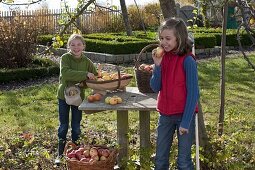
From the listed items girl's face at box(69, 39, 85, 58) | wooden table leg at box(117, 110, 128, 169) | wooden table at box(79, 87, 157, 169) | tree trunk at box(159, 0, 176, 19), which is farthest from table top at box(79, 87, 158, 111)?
tree trunk at box(159, 0, 176, 19)

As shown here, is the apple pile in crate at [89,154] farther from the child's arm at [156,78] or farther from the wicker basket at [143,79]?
the child's arm at [156,78]

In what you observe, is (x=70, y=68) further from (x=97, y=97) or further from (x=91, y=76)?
(x=97, y=97)

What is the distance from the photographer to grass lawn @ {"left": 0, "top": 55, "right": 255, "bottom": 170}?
4.71 meters

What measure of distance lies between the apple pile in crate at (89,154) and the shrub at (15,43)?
22.2ft

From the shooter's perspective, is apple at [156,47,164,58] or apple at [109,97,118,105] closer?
apple at [156,47,164,58]

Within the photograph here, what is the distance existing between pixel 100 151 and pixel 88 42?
9733mm

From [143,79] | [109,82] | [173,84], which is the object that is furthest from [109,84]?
[173,84]

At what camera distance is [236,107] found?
24.5 ft

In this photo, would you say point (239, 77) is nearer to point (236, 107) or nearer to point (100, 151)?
point (236, 107)

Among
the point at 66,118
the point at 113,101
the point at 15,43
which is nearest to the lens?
the point at 113,101

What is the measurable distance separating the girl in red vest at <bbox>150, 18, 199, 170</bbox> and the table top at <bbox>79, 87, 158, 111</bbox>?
33 centimetres

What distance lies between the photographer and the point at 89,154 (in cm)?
446

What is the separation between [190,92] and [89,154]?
1.23 meters

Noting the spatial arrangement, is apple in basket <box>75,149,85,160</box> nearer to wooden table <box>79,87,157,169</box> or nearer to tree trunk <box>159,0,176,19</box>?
wooden table <box>79,87,157,169</box>
